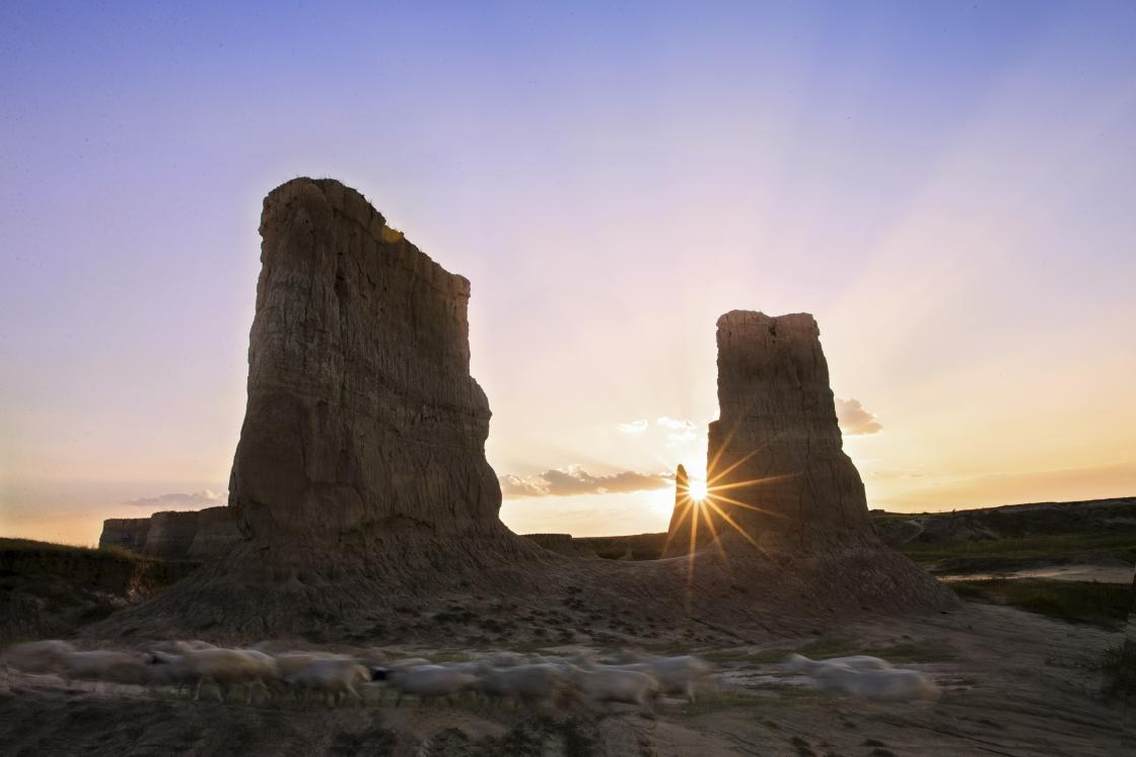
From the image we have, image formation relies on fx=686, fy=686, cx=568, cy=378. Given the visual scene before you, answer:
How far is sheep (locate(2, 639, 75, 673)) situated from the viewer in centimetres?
659

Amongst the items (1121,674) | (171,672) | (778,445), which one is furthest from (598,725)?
(778,445)

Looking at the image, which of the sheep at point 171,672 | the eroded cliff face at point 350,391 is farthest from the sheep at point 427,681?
the eroded cliff face at point 350,391

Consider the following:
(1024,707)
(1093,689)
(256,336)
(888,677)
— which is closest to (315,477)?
(256,336)

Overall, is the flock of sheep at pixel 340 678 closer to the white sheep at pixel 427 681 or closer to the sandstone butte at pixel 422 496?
the white sheep at pixel 427 681

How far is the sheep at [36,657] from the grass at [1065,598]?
21553 mm

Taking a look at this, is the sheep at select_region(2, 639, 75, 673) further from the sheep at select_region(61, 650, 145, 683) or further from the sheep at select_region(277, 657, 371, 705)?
the sheep at select_region(277, 657, 371, 705)

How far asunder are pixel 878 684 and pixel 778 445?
1263 cm

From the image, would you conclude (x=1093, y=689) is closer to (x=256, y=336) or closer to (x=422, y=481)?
(x=422, y=481)

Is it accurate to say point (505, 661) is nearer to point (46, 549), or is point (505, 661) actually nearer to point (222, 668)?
point (222, 668)

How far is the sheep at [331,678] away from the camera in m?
6.27

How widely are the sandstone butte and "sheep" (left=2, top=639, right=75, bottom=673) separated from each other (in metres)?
2.87

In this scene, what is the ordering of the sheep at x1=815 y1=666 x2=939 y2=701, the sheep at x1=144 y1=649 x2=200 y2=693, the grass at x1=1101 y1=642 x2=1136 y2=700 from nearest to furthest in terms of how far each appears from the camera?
1. the sheep at x1=144 y1=649 x2=200 y2=693
2. the sheep at x1=815 y1=666 x2=939 y2=701
3. the grass at x1=1101 y1=642 x2=1136 y2=700

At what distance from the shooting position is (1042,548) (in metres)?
37.6

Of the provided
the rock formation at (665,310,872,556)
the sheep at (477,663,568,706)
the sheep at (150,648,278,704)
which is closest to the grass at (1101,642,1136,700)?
the sheep at (477,663,568,706)
